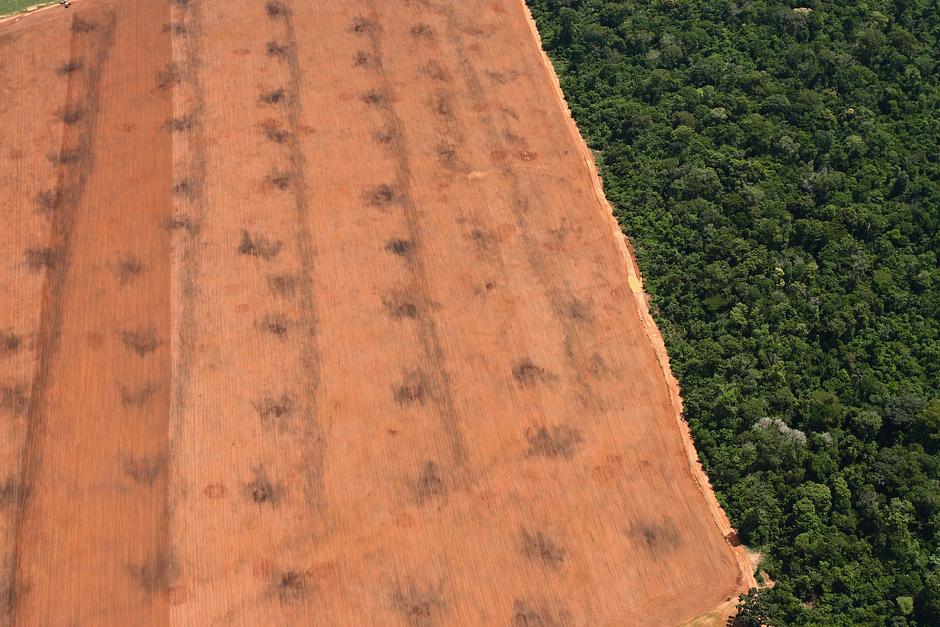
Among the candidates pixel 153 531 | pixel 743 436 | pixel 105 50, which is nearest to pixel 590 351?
pixel 743 436

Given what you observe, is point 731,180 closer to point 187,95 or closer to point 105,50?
point 187,95

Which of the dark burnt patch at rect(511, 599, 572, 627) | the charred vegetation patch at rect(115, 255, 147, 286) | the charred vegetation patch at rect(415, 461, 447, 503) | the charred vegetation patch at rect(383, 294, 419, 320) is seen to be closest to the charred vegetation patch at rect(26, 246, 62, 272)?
the charred vegetation patch at rect(115, 255, 147, 286)

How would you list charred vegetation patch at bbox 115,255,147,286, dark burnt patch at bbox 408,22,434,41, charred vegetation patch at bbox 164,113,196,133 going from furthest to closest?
dark burnt patch at bbox 408,22,434,41, charred vegetation patch at bbox 164,113,196,133, charred vegetation patch at bbox 115,255,147,286

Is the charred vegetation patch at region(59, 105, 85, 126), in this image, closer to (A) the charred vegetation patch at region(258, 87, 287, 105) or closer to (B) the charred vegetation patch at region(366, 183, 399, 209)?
(A) the charred vegetation patch at region(258, 87, 287, 105)

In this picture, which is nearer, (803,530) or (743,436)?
(803,530)

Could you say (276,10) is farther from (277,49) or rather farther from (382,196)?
(382,196)
